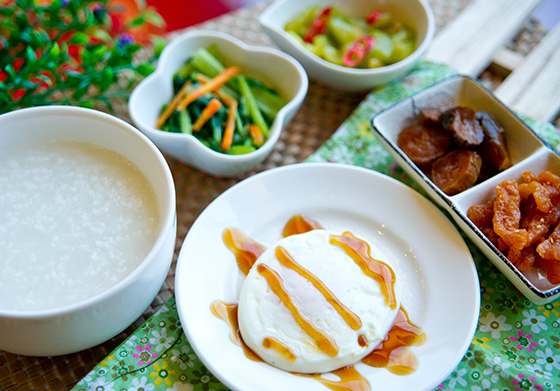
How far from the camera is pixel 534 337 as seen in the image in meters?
1.33

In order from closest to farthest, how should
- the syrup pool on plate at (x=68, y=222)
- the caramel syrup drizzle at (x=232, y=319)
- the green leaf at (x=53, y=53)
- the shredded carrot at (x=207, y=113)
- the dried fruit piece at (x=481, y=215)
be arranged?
the syrup pool on plate at (x=68, y=222), the caramel syrup drizzle at (x=232, y=319), the dried fruit piece at (x=481, y=215), the green leaf at (x=53, y=53), the shredded carrot at (x=207, y=113)

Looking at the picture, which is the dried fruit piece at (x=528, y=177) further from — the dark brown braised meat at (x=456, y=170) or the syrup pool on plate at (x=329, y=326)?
the syrup pool on plate at (x=329, y=326)

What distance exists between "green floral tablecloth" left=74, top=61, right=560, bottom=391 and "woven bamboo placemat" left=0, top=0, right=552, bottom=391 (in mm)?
96

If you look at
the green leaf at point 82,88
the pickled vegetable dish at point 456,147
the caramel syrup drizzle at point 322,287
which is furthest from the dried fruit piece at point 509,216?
the green leaf at point 82,88

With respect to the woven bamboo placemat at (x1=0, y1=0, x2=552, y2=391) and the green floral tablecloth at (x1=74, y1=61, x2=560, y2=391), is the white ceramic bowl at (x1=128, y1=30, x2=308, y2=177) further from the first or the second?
the green floral tablecloth at (x1=74, y1=61, x2=560, y2=391)

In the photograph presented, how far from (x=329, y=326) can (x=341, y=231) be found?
37 centimetres

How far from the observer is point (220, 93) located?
1729mm

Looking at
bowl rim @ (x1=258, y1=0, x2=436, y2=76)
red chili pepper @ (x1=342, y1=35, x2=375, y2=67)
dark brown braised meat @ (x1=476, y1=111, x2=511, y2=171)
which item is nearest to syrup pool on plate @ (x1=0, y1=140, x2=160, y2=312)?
bowl rim @ (x1=258, y1=0, x2=436, y2=76)

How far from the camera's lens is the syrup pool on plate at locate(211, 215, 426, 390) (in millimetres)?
1152

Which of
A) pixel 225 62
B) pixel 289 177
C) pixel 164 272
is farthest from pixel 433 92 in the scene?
pixel 164 272

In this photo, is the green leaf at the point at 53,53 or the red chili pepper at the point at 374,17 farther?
the red chili pepper at the point at 374,17

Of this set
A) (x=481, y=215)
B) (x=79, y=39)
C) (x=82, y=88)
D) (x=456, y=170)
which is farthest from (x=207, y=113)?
(x=481, y=215)

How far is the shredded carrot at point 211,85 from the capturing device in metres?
1.65

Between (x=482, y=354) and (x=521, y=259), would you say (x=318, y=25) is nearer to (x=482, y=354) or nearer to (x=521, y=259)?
(x=521, y=259)
